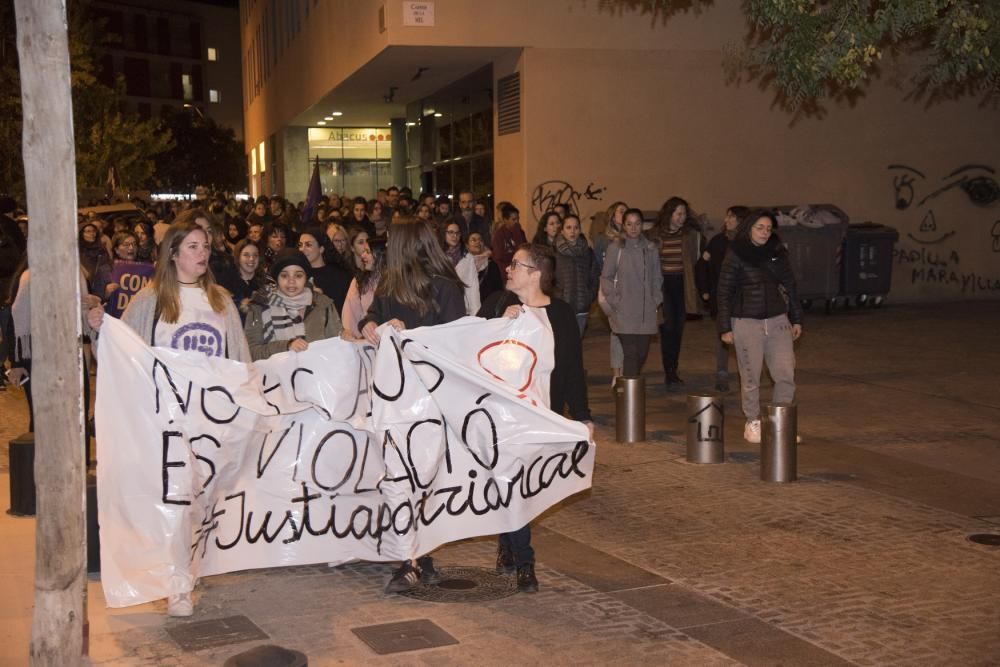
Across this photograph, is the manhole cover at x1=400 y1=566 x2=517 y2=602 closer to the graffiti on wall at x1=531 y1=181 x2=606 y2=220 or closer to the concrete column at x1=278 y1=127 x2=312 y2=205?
the graffiti on wall at x1=531 y1=181 x2=606 y2=220

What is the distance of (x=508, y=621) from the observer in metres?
6.09

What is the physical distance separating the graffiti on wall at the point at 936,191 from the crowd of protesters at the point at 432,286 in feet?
25.7

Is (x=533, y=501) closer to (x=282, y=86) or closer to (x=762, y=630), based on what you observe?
(x=762, y=630)

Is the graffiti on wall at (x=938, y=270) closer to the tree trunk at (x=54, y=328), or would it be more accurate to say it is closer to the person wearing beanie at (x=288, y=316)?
the person wearing beanie at (x=288, y=316)

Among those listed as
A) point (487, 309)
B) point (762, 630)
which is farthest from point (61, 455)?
point (762, 630)

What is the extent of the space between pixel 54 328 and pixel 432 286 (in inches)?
95.2

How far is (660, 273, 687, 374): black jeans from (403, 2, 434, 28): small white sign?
26.2 feet

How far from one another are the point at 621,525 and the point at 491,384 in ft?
6.15

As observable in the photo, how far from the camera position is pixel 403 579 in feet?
21.4

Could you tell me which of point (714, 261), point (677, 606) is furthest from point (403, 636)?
point (714, 261)

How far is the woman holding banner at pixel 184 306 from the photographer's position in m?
6.52

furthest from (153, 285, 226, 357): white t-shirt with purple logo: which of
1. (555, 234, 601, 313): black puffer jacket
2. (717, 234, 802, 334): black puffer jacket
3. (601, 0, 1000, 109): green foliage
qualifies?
(555, 234, 601, 313): black puffer jacket

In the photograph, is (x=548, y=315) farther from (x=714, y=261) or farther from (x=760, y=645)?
(x=714, y=261)

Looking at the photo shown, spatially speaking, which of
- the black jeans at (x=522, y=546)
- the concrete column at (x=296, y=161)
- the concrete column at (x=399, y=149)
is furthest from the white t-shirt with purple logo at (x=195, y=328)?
the concrete column at (x=296, y=161)
